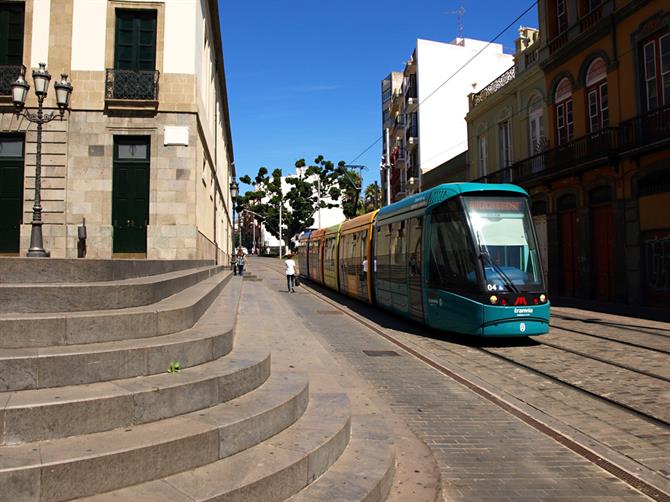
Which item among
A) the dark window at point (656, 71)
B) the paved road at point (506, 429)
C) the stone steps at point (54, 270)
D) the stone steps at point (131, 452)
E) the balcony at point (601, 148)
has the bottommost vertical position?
the paved road at point (506, 429)

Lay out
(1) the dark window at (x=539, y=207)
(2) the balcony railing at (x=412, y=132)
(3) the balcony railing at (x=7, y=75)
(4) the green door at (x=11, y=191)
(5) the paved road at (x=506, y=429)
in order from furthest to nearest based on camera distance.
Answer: (2) the balcony railing at (x=412, y=132)
(1) the dark window at (x=539, y=207)
(4) the green door at (x=11, y=191)
(3) the balcony railing at (x=7, y=75)
(5) the paved road at (x=506, y=429)

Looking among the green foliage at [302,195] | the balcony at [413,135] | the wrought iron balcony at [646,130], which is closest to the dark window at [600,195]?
the wrought iron balcony at [646,130]

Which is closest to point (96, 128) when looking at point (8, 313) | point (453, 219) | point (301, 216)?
point (453, 219)

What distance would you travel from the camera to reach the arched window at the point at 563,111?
22734 mm

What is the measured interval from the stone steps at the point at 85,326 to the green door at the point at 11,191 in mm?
12454

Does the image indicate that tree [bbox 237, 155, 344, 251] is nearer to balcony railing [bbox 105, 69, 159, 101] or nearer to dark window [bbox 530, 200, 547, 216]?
dark window [bbox 530, 200, 547, 216]

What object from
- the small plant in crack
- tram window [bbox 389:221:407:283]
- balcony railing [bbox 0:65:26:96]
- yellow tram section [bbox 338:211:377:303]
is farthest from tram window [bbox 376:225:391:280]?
the small plant in crack

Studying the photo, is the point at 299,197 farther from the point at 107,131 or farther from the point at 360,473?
the point at 360,473

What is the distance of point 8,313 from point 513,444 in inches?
182

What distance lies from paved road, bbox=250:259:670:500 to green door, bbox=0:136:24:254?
10526 millimetres

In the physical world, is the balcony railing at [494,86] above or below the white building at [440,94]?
below

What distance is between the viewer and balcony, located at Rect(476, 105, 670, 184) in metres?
17.3

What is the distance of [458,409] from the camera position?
21.0ft

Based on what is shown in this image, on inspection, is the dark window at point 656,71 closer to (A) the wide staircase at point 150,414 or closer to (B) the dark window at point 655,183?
(B) the dark window at point 655,183
